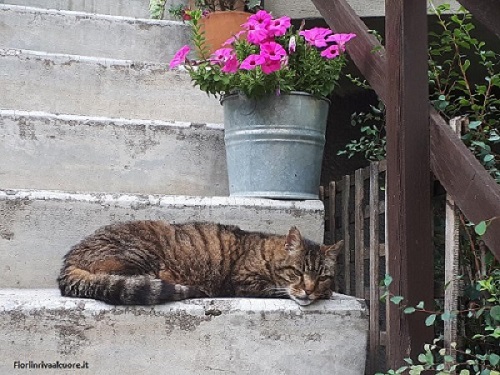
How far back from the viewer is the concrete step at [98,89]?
353 cm

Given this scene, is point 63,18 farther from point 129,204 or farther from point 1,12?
point 129,204

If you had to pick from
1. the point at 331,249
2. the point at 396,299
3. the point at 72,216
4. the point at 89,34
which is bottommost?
the point at 396,299

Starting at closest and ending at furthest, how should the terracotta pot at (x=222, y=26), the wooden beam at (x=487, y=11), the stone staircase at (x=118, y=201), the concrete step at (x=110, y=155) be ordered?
the wooden beam at (x=487, y=11) < the stone staircase at (x=118, y=201) < the concrete step at (x=110, y=155) < the terracotta pot at (x=222, y=26)

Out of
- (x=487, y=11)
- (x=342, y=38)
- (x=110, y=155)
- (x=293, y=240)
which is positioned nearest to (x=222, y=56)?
(x=342, y=38)

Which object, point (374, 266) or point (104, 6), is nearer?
point (374, 266)

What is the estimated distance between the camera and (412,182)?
207cm

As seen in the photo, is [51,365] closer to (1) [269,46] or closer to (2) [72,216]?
(2) [72,216]

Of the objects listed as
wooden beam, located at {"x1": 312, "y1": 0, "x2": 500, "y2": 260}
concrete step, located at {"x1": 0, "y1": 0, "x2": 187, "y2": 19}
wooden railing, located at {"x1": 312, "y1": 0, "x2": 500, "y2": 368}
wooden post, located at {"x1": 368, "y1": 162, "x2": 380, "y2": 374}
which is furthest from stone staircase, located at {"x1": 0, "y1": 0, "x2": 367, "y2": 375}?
concrete step, located at {"x1": 0, "y1": 0, "x2": 187, "y2": 19}

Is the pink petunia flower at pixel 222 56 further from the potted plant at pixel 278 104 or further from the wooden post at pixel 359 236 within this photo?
the wooden post at pixel 359 236

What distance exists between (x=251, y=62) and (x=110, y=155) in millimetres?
804

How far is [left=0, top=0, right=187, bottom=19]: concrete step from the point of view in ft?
16.1

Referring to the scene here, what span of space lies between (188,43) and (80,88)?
913mm

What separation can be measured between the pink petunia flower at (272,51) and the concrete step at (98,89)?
0.89m

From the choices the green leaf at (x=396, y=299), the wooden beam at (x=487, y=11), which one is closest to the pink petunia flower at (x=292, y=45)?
the wooden beam at (x=487, y=11)
